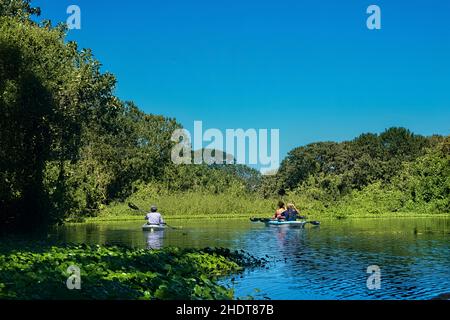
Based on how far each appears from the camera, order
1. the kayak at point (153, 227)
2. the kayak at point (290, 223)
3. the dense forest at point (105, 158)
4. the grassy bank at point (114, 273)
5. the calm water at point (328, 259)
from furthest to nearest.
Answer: the kayak at point (290, 223)
the kayak at point (153, 227)
the dense forest at point (105, 158)
the calm water at point (328, 259)
the grassy bank at point (114, 273)

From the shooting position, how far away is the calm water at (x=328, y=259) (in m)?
14.6

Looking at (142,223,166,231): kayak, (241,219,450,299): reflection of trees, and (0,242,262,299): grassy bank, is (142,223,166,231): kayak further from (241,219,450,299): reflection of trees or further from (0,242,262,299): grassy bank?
(0,242,262,299): grassy bank

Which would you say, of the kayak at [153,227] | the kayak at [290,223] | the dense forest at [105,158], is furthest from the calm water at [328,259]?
the dense forest at [105,158]

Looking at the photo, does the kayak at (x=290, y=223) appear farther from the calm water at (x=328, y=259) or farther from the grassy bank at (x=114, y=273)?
the grassy bank at (x=114, y=273)

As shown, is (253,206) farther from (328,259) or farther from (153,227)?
(328,259)

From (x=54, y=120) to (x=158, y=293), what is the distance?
19.1m

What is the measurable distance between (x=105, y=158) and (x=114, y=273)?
55177 mm

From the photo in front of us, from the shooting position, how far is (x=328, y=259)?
2069 cm

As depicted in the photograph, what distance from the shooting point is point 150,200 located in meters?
58.2

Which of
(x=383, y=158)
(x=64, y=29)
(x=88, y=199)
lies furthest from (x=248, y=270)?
(x=383, y=158)

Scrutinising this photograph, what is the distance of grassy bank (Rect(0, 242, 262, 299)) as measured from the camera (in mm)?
10008

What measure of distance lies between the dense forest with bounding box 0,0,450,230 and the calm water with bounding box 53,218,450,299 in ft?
15.8

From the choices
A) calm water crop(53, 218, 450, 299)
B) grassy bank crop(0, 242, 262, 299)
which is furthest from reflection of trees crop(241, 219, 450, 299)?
grassy bank crop(0, 242, 262, 299)

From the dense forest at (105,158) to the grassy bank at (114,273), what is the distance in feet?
34.1
